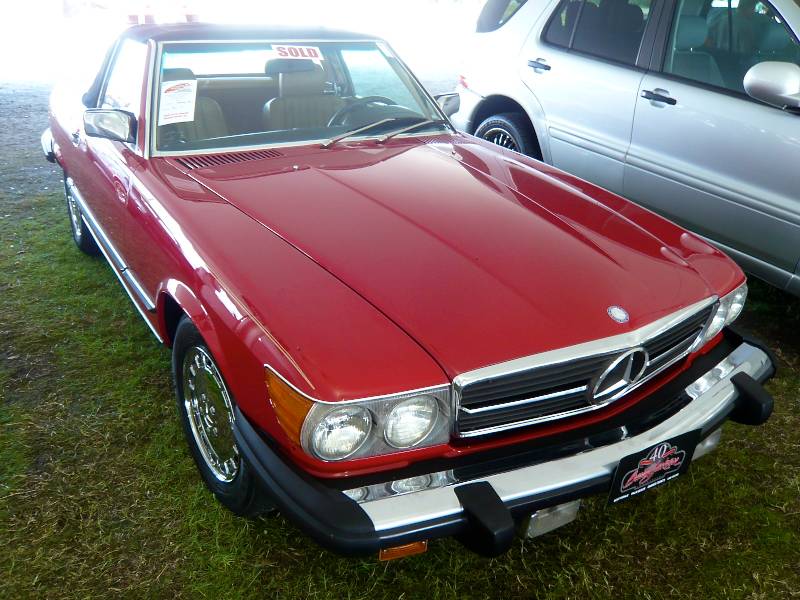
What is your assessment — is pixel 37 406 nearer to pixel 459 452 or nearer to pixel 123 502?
pixel 123 502

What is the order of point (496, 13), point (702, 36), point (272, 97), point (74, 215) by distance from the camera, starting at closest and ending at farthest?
point (272, 97), point (702, 36), point (74, 215), point (496, 13)

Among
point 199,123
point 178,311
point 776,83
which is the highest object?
point 776,83

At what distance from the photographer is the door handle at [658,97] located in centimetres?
365

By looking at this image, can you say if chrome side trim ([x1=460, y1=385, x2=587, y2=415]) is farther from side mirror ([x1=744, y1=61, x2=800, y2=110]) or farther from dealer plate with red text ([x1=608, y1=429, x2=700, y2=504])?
side mirror ([x1=744, y1=61, x2=800, y2=110])

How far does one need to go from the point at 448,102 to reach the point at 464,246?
152 centimetres

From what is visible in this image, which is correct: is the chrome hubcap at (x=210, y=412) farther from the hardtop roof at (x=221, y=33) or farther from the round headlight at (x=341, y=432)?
the hardtop roof at (x=221, y=33)

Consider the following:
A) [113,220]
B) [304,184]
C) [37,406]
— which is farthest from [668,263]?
[37,406]

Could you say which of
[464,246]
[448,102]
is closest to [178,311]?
[464,246]

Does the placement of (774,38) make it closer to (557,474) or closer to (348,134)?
(348,134)

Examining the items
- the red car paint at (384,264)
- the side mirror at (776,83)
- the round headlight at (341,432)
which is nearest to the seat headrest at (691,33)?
the side mirror at (776,83)

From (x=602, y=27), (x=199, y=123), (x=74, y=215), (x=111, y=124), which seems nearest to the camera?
(x=111, y=124)

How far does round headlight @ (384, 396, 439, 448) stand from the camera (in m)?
1.66

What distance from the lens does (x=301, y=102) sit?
120 inches

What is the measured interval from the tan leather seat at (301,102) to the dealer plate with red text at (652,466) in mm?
1941
